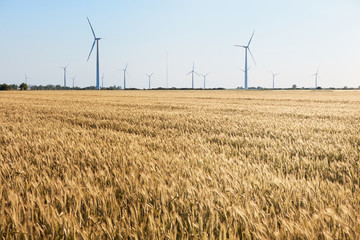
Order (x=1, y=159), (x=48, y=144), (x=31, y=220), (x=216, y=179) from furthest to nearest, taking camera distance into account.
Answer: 1. (x=48, y=144)
2. (x=1, y=159)
3. (x=216, y=179)
4. (x=31, y=220)

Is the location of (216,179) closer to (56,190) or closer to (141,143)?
(56,190)

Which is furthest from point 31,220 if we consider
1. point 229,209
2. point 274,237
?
point 274,237

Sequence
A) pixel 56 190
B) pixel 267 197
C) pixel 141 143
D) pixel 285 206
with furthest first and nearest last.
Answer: pixel 141 143 → pixel 56 190 → pixel 267 197 → pixel 285 206

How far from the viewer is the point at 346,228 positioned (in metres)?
1.57

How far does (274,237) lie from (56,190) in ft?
6.00

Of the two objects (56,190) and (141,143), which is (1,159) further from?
(141,143)

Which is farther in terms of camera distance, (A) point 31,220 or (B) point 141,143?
(B) point 141,143

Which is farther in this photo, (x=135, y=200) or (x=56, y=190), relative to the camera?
(x=56, y=190)

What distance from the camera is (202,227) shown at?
64.4 inches

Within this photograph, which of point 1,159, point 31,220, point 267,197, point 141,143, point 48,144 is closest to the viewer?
point 31,220

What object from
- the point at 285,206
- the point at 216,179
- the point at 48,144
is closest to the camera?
the point at 285,206

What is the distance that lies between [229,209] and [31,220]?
134 cm

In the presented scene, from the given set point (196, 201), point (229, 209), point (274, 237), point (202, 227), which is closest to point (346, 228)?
point (274, 237)

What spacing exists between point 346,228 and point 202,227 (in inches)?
32.9
